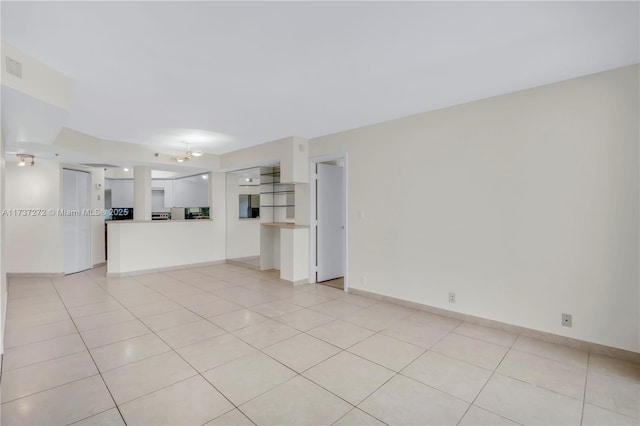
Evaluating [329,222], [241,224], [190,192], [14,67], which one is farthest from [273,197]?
[14,67]

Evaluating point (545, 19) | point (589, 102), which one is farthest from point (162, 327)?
point (589, 102)

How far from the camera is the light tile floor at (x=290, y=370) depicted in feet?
6.41

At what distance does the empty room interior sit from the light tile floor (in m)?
0.02

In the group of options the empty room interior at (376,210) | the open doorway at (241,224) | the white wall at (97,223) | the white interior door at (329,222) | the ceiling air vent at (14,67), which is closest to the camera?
the empty room interior at (376,210)

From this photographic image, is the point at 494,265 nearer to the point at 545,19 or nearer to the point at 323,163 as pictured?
the point at 545,19

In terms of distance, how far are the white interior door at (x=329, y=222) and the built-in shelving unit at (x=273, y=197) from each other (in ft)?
3.65

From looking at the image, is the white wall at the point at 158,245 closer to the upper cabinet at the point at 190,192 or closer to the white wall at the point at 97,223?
the white wall at the point at 97,223

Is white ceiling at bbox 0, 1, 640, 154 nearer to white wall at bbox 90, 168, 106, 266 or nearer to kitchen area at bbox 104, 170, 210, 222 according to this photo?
white wall at bbox 90, 168, 106, 266

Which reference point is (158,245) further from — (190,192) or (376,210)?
(376,210)

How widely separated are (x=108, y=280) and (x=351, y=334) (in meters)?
4.90

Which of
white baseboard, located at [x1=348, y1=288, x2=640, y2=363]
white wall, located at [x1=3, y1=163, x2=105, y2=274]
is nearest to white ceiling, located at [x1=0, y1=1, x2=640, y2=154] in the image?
white baseboard, located at [x1=348, y1=288, x2=640, y2=363]

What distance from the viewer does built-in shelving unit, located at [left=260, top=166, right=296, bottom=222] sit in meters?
6.42

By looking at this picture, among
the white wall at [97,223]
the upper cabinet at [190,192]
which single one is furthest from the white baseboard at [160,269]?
the upper cabinet at [190,192]

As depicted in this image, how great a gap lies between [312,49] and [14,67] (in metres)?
2.25
